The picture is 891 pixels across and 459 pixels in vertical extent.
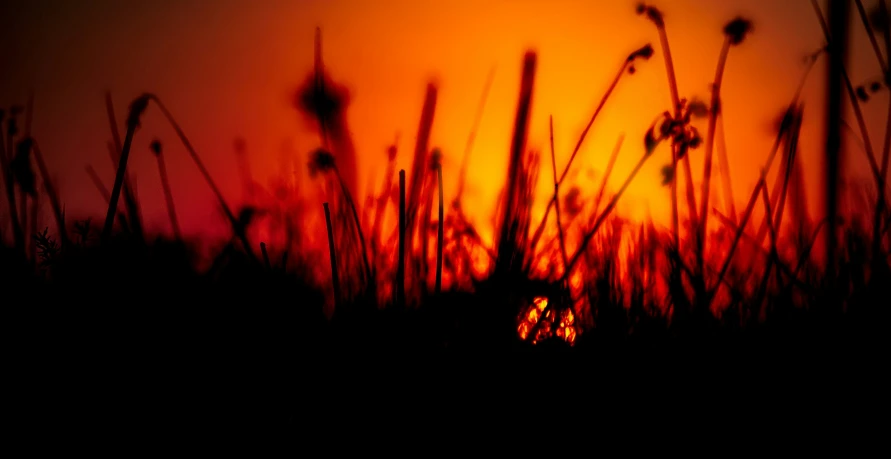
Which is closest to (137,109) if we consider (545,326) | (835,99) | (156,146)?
(156,146)

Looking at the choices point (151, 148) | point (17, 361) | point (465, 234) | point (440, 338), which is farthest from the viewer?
point (465, 234)

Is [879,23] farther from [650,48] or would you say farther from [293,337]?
[293,337]

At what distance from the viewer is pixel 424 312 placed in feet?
3.84

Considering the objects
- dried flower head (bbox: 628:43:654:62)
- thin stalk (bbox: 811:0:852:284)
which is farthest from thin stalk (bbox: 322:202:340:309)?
thin stalk (bbox: 811:0:852:284)

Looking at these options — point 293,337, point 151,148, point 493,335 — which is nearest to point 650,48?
point 493,335

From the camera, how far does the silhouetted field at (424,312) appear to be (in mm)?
946

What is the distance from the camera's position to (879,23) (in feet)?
4.09

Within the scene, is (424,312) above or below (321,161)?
below

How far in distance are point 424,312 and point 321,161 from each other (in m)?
0.48

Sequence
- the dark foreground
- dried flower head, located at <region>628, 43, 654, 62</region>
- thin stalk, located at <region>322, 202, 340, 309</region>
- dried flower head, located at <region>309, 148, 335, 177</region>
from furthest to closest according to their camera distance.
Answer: dried flower head, located at <region>309, 148, 335, 177</region>, dried flower head, located at <region>628, 43, 654, 62</region>, thin stalk, located at <region>322, 202, 340, 309</region>, the dark foreground

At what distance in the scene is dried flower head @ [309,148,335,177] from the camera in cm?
146

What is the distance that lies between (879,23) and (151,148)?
1337mm

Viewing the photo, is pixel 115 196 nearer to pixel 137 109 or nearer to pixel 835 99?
pixel 137 109

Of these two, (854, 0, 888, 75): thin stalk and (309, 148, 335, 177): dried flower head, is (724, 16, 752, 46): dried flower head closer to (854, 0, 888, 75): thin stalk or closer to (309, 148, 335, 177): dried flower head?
(854, 0, 888, 75): thin stalk
